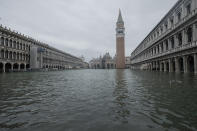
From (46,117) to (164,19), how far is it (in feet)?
137

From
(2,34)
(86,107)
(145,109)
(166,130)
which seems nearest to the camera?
(166,130)

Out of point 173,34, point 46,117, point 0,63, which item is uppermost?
point 173,34

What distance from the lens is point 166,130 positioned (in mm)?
3613

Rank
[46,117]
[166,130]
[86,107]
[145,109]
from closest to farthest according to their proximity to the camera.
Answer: [166,130]
[46,117]
[145,109]
[86,107]

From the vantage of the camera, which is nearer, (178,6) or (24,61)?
(178,6)

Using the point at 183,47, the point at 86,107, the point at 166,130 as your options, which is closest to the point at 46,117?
the point at 86,107

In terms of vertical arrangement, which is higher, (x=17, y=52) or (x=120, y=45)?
(x=120, y=45)

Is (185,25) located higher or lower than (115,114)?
higher

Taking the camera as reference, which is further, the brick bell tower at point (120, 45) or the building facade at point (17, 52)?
the brick bell tower at point (120, 45)

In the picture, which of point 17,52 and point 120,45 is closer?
point 17,52

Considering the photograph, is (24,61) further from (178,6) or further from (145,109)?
(145,109)

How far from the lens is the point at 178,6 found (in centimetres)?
2909

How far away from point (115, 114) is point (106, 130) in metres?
1.35

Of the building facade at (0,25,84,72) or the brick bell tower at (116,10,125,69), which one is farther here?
the brick bell tower at (116,10,125,69)
